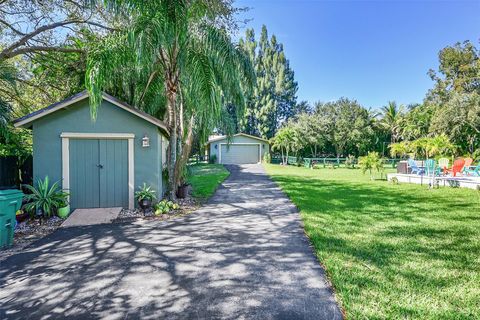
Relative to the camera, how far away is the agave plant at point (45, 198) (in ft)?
19.3

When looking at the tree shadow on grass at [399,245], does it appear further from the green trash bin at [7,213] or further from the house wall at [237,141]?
→ the house wall at [237,141]

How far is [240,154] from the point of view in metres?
29.0

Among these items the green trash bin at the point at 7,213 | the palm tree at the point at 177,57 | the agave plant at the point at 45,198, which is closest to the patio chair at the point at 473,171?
the palm tree at the point at 177,57

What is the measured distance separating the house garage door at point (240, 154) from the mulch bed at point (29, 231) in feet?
73.2

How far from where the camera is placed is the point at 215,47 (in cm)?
645

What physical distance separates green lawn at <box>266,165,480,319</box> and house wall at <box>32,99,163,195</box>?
4.55 metres

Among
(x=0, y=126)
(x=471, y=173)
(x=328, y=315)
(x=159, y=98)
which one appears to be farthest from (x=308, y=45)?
(x=328, y=315)

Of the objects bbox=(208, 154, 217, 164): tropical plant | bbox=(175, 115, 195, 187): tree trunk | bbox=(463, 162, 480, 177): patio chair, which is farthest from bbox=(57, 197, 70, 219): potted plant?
bbox=(208, 154, 217, 164): tropical plant

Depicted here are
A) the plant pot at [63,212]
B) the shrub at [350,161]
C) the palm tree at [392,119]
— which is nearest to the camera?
the plant pot at [63,212]

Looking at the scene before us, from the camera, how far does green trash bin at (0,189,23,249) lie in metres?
4.29

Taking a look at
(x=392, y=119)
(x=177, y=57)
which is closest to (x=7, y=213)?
(x=177, y=57)

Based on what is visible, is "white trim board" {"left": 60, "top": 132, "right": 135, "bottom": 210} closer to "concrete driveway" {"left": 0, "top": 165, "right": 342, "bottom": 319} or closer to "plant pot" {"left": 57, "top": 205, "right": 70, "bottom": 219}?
"plant pot" {"left": 57, "top": 205, "right": 70, "bottom": 219}

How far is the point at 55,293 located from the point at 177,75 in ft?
19.6

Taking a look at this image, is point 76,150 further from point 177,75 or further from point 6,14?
point 6,14
